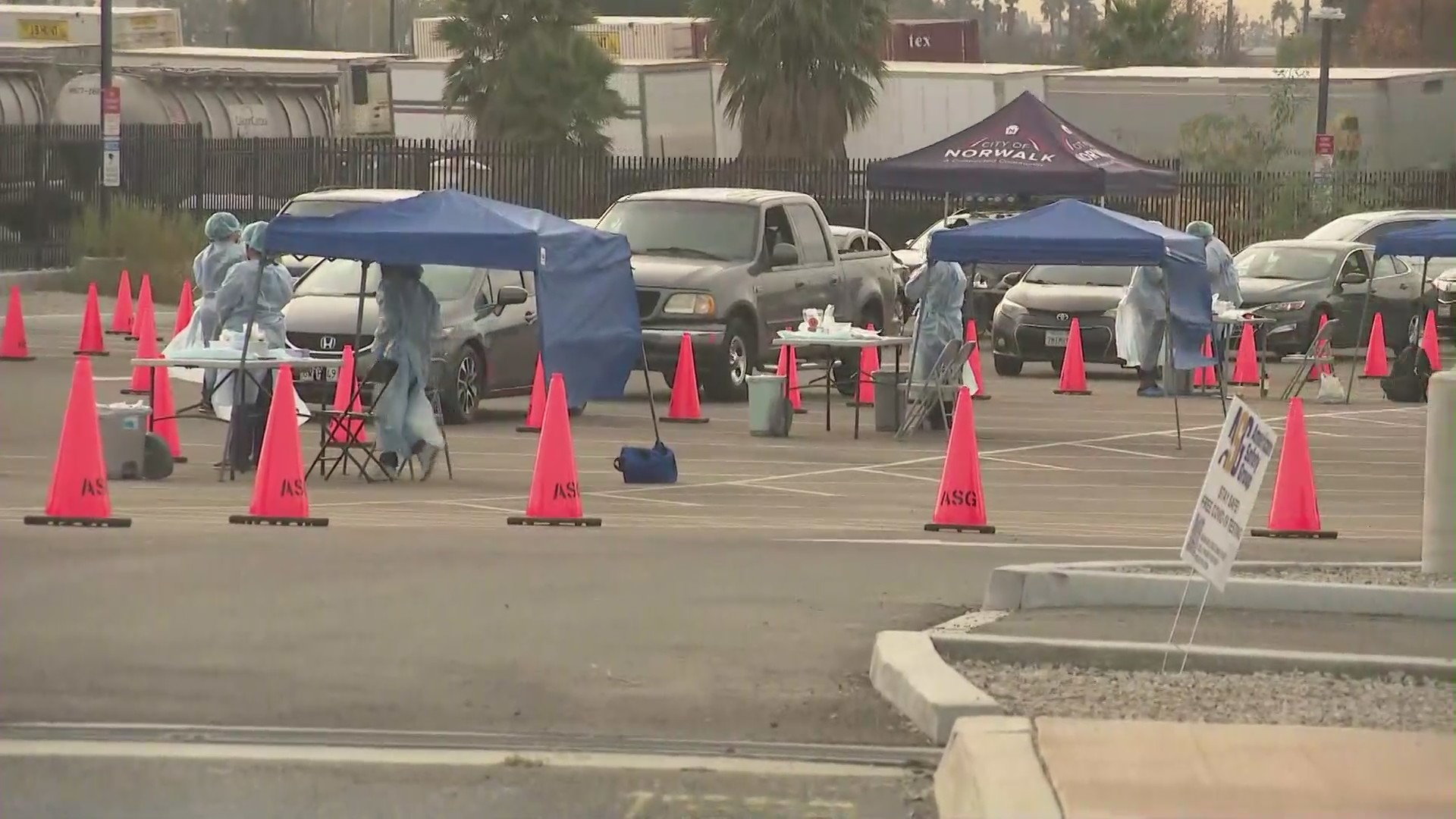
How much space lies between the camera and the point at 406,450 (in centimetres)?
1664

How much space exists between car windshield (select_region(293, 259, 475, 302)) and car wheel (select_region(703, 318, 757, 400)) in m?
3.03

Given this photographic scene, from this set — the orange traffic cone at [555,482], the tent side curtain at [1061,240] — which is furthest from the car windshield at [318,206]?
the orange traffic cone at [555,482]

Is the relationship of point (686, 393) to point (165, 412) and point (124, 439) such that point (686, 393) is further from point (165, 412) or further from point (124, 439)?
point (124, 439)

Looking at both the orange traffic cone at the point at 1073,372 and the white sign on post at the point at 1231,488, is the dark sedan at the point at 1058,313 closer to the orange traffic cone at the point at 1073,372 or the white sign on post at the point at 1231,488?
the orange traffic cone at the point at 1073,372

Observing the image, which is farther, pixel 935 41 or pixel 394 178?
pixel 935 41

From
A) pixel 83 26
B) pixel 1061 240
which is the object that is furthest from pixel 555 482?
pixel 83 26

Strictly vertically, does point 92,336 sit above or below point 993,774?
below

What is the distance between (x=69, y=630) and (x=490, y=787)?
10.3 feet

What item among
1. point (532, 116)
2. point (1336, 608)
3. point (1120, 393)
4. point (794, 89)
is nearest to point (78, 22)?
point (532, 116)

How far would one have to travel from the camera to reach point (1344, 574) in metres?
11.5

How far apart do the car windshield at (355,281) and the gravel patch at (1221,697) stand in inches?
490

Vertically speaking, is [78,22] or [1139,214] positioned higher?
[78,22]

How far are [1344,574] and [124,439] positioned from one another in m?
8.27

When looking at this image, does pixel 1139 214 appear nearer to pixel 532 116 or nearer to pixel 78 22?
pixel 532 116
